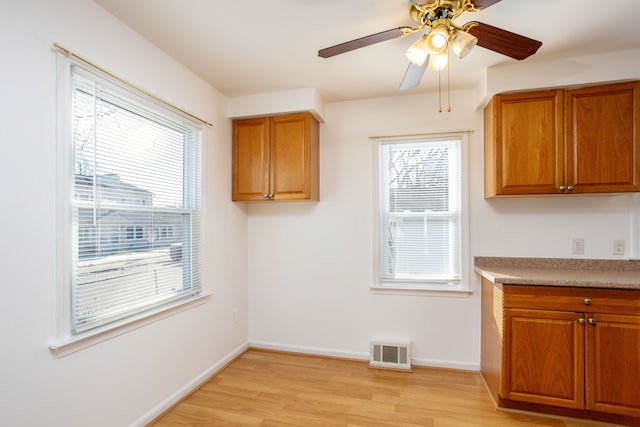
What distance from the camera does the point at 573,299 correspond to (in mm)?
2033

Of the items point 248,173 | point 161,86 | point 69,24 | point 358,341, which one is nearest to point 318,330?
point 358,341

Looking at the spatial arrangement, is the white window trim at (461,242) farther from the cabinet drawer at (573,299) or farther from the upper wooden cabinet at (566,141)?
the cabinet drawer at (573,299)

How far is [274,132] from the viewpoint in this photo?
295 cm

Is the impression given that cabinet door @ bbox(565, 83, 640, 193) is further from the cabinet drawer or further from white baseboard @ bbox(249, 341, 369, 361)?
white baseboard @ bbox(249, 341, 369, 361)

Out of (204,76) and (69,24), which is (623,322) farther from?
(69,24)

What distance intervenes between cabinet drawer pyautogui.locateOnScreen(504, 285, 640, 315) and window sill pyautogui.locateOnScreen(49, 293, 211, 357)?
2.35 meters

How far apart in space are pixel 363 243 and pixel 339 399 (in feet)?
4.39

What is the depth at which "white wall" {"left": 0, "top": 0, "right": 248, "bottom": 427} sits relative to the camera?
53.1 inches

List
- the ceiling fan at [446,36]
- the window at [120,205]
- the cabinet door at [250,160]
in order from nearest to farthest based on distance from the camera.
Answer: the ceiling fan at [446,36] < the window at [120,205] < the cabinet door at [250,160]

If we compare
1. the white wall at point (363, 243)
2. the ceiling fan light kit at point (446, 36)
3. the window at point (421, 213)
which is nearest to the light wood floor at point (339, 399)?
the white wall at point (363, 243)

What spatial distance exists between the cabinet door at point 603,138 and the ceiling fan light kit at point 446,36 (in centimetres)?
99

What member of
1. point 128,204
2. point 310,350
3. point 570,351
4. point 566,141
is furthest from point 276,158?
point 570,351

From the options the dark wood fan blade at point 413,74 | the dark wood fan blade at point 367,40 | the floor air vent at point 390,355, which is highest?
the dark wood fan blade at point 367,40

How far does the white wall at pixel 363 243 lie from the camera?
2605 mm
